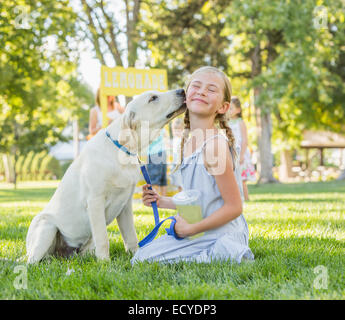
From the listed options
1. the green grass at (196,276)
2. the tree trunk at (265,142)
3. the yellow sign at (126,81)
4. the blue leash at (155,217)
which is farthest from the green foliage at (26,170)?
the blue leash at (155,217)

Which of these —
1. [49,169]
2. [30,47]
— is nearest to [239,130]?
[30,47]

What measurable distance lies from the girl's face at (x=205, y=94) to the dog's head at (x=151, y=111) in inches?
11.1

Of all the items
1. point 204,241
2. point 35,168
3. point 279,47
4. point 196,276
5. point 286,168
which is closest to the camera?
point 196,276

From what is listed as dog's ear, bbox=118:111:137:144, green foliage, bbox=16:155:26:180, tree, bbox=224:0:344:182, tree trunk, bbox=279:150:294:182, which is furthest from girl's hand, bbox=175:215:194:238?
green foliage, bbox=16:155:26:180

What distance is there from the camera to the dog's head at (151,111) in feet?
9.83

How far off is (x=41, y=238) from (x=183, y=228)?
43.9 inches

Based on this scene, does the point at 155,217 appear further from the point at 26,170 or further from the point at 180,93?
the point at 26,170

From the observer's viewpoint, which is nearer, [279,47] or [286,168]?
[279,47]

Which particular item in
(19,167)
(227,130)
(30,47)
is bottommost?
(19,167)

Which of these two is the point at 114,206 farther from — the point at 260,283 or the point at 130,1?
the point at 130,1

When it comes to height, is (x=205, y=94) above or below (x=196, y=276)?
above

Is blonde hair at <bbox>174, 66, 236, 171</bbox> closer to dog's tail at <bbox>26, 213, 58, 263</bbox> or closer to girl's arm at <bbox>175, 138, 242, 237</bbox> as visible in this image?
girl's arm at <bbox>175, 138, 242, 237</bbox>

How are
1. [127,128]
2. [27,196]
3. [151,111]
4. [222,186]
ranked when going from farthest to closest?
[27,196] < [151,111] < [127,128] < [222,186]

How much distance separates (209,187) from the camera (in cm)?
274
